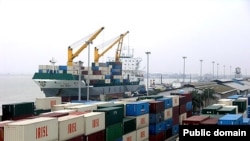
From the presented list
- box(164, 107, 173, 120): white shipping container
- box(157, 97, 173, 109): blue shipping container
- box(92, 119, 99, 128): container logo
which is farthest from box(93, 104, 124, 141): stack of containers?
box(157, 97, 173, 109): blue shipping container

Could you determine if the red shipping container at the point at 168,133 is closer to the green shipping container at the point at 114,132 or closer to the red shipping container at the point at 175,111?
the red shipping container at the point at 175,111

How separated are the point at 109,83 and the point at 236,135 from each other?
220 ft

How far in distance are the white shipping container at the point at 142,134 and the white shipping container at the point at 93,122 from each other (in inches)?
266

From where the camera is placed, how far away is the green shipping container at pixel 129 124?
26031mm

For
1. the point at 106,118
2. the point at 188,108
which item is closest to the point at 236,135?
the point at 106,118

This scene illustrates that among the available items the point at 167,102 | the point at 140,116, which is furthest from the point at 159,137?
the point at 140,116

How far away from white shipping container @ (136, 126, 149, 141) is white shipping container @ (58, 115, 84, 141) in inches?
373

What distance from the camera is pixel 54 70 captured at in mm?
72375

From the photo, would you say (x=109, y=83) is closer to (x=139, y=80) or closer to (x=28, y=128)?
(x=139, y=80)

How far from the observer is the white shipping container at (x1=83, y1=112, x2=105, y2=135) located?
20.4m

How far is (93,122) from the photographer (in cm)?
2117

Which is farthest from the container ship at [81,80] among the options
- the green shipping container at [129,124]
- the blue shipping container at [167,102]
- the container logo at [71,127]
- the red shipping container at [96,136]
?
the container logo at [71,127]

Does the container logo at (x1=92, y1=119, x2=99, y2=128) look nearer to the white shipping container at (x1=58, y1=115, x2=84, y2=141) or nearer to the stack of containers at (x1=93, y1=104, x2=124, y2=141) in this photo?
the white shipping container at (x1=58, y1=115, x2=84, y2=141)

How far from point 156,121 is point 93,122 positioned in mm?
12527
